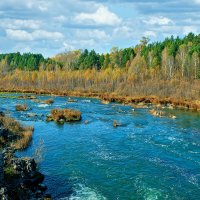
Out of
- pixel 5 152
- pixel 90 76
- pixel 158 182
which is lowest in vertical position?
pixel 158 182

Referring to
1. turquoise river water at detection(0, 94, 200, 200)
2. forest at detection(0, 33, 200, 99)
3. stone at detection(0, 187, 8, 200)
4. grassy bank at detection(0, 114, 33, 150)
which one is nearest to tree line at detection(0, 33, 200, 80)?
forest at detection(0, 33, 200, 99)

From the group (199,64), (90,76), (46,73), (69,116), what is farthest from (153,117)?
(46,73)

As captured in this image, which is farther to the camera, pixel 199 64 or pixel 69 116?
pixel 199 64

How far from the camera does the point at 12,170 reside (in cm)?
2756

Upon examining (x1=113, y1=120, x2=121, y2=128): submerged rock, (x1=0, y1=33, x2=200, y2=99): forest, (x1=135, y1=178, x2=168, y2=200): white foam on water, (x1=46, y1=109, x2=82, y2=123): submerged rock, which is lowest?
(x1=135, y1=178, x2=168, y2=200): white foam on water

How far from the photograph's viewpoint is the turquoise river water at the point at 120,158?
→ 92.2 feet

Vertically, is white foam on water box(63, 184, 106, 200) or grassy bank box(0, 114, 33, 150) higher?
grassy bank box(0, 114, 33, 150)

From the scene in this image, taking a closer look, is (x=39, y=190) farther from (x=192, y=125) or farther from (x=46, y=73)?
(x=46, y=73)

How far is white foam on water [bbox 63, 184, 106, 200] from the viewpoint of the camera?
26562 mm

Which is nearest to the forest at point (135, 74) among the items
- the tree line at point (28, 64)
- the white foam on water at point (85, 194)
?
the tree line at point (28, 64)

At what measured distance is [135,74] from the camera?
12356 cm

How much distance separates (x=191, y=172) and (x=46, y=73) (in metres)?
120

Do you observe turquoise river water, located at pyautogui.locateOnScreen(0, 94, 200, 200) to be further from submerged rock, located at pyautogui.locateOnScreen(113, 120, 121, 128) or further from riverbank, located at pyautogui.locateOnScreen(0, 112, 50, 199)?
riverbank, located at pyautogui.locateOnScreen(0, 112, 50, 199)

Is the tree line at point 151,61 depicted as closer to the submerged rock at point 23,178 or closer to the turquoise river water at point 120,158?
the turquoise river water at point 120,158
